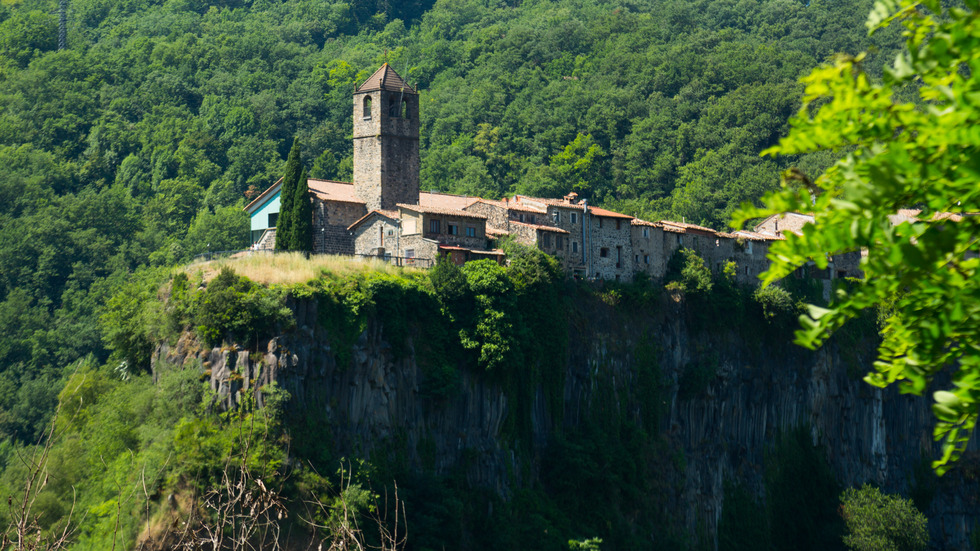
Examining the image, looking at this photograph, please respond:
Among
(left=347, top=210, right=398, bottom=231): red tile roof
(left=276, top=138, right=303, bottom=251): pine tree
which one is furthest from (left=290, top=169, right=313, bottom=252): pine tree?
(left=347, top=210, right=398, bottom=231): red tile roof

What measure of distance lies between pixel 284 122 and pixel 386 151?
175 feet

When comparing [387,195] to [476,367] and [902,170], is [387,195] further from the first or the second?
[902,170]

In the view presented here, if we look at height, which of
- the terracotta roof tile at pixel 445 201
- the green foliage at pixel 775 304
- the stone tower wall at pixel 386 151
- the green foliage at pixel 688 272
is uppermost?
the stone tower wall at pixel 386 151

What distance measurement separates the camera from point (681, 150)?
327ft

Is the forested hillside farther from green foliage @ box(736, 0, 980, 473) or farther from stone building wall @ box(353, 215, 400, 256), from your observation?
green foliage @ box(736, 0, 980, 473)

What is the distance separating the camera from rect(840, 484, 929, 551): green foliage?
61375 mm

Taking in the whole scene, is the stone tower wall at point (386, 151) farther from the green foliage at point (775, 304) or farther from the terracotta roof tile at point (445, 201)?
the green foliage at point (775, 304)

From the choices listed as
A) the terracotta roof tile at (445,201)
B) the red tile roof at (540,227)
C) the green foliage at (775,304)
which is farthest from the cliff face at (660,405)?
the terracotta roof tile at (445,201)

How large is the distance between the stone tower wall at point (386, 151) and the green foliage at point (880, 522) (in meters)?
31.9

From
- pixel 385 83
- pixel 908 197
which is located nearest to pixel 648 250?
pixel 385 83

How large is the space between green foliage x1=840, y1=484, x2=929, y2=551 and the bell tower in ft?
105

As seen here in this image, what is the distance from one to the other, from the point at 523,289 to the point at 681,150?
175 feet

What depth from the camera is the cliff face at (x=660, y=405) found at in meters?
43.1

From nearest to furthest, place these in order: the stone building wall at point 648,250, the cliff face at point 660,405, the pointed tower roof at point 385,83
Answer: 1. the cliff face at point 660,405
2. the stone building wall at point 648,250
3. the pointed tower roof at point 385,83
